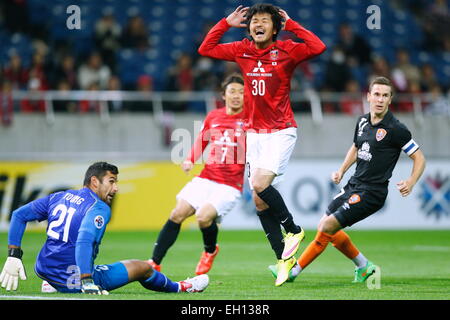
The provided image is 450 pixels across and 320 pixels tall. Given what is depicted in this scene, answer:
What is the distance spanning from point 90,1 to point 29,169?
18.6 ft

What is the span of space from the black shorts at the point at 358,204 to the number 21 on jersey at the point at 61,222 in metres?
2.87

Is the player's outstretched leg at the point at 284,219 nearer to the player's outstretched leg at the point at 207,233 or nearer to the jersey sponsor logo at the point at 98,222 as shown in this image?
the player's outstretched leg at the point at 207,233

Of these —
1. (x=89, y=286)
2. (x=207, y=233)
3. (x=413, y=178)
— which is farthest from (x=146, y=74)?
(x=89, y=286)

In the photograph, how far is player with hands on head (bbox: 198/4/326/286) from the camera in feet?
27.9

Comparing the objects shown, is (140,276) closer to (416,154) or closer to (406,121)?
(416,154)

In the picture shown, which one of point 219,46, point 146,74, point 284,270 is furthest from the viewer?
point 146,74

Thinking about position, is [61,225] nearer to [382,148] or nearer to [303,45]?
[303,45]

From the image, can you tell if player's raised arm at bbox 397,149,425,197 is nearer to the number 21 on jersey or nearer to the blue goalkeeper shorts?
the blue goalkeeper shorts

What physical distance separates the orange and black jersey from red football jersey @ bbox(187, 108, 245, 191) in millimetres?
1810

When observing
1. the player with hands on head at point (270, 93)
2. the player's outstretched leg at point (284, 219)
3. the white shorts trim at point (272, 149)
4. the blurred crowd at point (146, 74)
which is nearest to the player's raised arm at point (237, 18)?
the player with hands on head at point (270, 93)

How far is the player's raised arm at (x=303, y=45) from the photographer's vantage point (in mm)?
8422

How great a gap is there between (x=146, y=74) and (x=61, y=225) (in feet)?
42.8

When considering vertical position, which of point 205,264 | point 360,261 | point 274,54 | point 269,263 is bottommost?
point 269,263

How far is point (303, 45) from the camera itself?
858 centimetres
